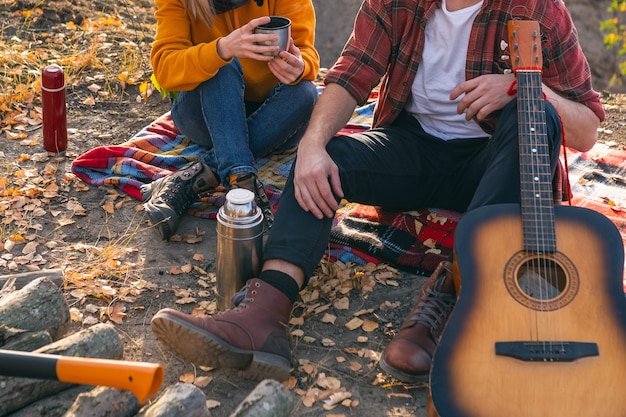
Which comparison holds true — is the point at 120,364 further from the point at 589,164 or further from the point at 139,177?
the point at 589,164

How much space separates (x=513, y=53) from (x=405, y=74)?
582 mm

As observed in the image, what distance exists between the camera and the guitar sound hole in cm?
280

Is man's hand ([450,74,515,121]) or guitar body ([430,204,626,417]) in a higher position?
man's hand ([450,74,515,121])

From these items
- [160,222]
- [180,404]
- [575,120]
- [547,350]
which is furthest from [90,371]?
[575,120]

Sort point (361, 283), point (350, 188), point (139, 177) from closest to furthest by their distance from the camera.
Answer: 1. point (350, 188)
2. point (361, 283)
3. point (139, 177)

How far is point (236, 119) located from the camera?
4027 mm

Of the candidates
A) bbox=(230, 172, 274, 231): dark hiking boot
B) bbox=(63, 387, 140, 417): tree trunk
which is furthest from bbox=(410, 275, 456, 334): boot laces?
bbox=(63, 387, 140, 417): tree trunk

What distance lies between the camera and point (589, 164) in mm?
4750

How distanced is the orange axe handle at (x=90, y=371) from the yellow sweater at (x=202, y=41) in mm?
1796

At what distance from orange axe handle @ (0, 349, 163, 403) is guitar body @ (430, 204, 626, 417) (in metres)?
0.87

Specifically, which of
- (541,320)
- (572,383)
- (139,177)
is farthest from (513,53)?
(139,177)

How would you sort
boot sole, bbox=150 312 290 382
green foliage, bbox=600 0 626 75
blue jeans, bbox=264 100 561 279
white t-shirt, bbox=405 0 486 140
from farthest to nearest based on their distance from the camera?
green foliage, bbox=600 0 626 75
white t-shirt, bbox=405 0 486 140
blue jeans, bbox=264 100 561 279
boot sole, bbox=150 312 290 382

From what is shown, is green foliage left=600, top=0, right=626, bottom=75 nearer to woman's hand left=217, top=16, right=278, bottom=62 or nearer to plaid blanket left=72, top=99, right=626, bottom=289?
plaid blanket left=72, top=99, right=626, bottom=289

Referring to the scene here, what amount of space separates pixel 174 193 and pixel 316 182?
107cm
